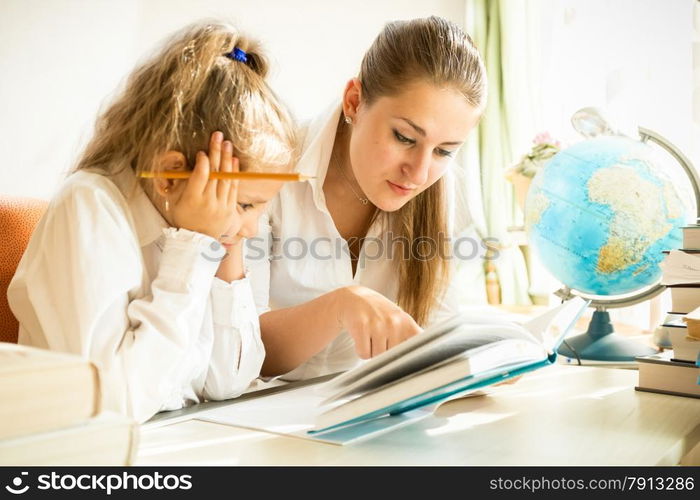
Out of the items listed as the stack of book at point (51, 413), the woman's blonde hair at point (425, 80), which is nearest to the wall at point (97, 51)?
the woman's blonde hair at point (425, 80)

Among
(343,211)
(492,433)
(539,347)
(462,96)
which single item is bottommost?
(492,433)

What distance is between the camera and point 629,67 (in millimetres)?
3500

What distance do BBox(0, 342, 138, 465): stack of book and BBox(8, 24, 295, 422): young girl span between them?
1.26 ft

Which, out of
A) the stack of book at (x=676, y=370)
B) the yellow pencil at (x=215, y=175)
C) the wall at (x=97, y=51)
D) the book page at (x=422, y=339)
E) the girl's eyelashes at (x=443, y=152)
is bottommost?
the stack of book at (x=676, y=370)

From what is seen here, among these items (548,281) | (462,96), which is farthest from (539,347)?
(548,281)

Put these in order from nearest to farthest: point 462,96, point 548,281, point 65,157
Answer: point 462,96 → point 65,157 → point 548,281

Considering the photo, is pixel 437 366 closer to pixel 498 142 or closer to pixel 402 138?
pixel 402 138

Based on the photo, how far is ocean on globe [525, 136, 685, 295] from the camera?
1573mm

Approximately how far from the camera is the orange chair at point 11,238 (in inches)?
42.8

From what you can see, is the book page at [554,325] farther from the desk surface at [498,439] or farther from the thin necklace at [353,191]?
the thin necklace at [353,191]

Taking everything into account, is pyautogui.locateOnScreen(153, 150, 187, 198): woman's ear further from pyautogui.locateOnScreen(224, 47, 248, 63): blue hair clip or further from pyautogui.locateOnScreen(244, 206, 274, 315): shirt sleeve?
pyautogui.locateOnScreen(244, 206, 274, 315): shirt sleeve

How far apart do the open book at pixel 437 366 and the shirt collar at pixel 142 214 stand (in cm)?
36
